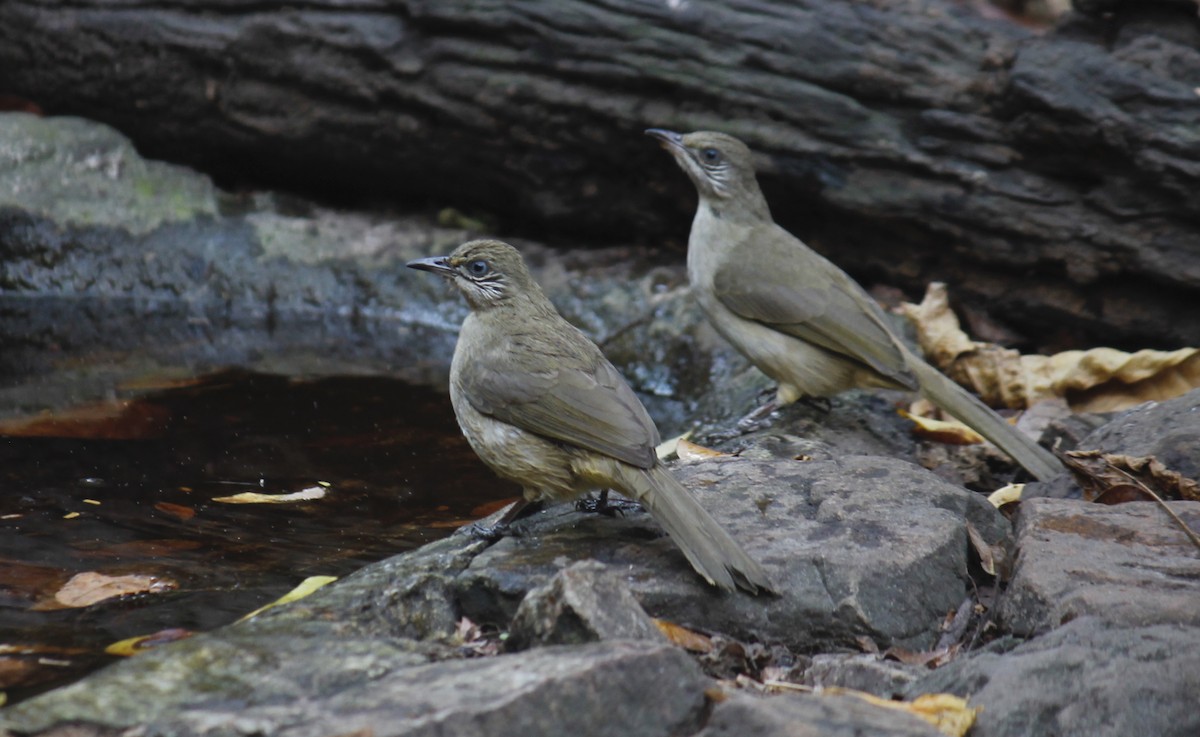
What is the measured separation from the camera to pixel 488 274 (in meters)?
5.51

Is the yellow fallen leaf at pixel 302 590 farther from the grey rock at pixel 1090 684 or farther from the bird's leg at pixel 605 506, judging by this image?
the grey rock at pixel 1090 684

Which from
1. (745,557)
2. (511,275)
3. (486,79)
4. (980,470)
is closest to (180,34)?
(486,79)

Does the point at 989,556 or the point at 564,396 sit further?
the point at 564,396

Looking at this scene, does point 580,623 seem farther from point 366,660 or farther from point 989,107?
point 989,107

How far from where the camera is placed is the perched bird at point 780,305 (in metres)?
6.52

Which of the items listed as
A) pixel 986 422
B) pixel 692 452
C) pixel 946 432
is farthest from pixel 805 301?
pixel 692 452

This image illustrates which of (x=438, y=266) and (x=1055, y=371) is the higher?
(x=438, y=266)

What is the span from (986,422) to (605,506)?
7.42ft

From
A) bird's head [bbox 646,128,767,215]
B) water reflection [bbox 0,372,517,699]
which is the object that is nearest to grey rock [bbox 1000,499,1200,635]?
water reflection [bbox 0,372,517,699]

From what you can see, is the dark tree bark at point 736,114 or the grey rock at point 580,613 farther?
the dark tree bark at point 736,114

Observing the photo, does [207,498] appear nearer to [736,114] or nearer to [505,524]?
[505,524]

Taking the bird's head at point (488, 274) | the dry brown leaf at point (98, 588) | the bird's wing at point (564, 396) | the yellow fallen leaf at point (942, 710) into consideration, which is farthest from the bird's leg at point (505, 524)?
the yellow fallen leaf at point (942, 710)

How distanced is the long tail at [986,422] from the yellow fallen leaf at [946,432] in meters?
0.30

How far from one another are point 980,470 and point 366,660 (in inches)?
155
